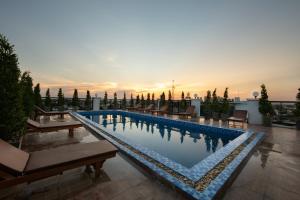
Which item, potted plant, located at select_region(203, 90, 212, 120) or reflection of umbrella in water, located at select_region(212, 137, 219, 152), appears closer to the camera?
reflection of umbrella in water, located at select_region(212, 137, 219, 152)

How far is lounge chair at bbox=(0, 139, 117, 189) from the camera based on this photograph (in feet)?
6.07

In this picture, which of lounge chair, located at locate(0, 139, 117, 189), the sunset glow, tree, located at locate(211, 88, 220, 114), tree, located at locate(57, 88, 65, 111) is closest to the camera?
lounge chair, located at locate(0, 139, 117, 189)

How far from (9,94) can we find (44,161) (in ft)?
7.88

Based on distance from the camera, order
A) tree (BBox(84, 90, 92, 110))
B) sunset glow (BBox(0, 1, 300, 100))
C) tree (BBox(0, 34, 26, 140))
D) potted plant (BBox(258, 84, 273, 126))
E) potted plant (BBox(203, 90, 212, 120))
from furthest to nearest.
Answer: tree (BBox(84, 90, 92, 110))
potted plant (BBox(203, 90, 212, 120))
potted plant (BBox(258, 84, 273, 126))
sunset glow (BBox(0, 1, 300, 100))
tree (BBox(0, 34, 26, 140))

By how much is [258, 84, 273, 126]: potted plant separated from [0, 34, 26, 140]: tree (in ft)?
38.0

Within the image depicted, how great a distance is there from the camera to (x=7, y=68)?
135 inches

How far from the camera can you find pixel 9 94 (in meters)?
3.38

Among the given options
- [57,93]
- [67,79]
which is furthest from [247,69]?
[57,93]

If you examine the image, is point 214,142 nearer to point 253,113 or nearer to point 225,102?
point 253,113

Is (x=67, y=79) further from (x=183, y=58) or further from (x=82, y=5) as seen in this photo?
(x=183, y=58)

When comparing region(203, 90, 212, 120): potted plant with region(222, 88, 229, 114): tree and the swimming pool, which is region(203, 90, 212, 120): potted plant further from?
the swimming pool

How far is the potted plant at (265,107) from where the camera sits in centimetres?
840

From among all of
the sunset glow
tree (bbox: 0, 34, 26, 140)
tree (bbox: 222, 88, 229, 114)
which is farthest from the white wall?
tree (bbox: 0, 34, 26, 140)

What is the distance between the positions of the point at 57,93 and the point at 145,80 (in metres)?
10.1
